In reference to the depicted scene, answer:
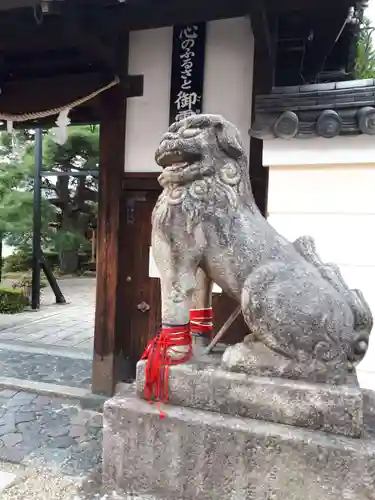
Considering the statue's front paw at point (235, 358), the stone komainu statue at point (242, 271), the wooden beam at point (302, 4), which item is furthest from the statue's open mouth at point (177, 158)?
the wooden beam at point (302, 4)

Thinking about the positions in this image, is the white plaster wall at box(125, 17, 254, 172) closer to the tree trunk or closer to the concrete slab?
the concrete slab

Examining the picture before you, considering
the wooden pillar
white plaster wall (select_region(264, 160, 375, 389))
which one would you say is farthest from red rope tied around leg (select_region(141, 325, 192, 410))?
the wooden pillar

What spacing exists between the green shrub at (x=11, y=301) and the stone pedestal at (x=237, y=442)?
30.7ft

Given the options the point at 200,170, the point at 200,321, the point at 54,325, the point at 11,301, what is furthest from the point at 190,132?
the point at 11,301

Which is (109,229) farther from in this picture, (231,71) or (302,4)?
(302,4)

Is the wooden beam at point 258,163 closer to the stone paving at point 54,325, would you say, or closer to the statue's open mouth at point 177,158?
the statue's open mouth at point 177,158

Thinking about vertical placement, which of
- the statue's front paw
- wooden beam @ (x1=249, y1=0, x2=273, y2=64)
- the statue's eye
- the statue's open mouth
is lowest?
the statue's front paw

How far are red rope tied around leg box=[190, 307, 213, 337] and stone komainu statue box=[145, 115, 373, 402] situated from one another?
1.24ft

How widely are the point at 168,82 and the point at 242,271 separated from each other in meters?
3.30

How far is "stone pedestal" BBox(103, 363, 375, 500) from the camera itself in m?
1.75

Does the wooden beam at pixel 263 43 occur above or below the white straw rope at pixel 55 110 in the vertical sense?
above

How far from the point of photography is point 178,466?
1936 millimetres

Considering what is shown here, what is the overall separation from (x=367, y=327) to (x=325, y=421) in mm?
530

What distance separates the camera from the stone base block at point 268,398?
1802 millimetres
